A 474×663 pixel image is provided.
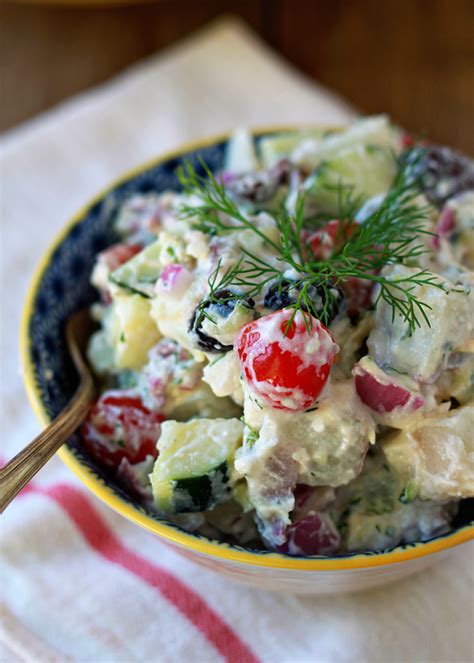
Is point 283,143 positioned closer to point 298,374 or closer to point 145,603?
point 298,374

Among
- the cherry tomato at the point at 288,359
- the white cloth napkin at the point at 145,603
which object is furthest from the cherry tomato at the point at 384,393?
the white cloth napkin at the point at 145,603

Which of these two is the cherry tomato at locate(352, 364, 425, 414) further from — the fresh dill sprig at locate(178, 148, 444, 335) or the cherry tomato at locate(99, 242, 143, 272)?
the cherry tomato at locate(99, 242, 143, 272)

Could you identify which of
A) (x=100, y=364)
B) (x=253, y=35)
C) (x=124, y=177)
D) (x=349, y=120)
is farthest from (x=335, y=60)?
(x=100, y=364)

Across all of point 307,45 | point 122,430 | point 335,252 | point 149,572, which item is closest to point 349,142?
point 335,252

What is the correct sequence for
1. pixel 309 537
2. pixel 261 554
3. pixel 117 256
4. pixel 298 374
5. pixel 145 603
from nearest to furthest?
pixel 298 374 → pixel 261 554 → pixel 309 537 → pixel 145 603 → pixel 117 256

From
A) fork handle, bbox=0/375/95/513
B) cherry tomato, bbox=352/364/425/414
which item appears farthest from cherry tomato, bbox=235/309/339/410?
fork handle, bbox=0/375/95/513

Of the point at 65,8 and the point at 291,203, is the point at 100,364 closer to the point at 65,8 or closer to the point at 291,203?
the point at 291,203
